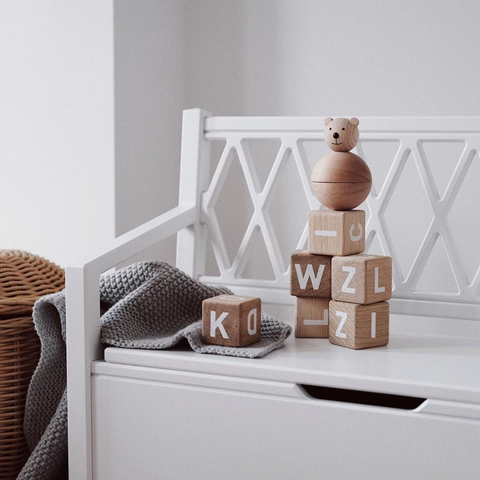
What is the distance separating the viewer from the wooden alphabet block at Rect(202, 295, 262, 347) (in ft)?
3.81

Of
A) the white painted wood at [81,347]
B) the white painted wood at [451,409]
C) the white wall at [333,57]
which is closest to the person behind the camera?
the white painted wood at [451,409]

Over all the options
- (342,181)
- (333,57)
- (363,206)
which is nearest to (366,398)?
(342,181)

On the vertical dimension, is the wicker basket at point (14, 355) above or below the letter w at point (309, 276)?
below

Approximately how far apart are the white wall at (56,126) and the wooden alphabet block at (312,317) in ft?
2.50

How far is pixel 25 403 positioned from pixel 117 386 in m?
0.25

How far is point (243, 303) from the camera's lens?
117cm

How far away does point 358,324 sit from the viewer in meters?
1.19

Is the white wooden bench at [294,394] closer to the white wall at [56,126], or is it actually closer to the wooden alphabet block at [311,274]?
the wooden alphabet block at [311,274]

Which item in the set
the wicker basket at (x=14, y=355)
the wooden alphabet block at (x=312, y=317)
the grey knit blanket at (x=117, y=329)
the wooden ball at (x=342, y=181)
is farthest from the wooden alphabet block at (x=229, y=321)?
the wicker basket at (x=14, y=355)

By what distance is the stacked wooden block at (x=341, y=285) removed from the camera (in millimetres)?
1188

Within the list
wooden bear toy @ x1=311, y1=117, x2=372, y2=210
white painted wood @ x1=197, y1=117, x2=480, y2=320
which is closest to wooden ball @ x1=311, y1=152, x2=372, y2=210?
wooden bear toy @ x1=311, y1=117, x2=372, y2=210

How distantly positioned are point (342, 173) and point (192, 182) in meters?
0.44

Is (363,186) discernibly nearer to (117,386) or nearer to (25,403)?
(117,386)

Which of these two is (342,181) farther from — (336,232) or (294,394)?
(294,394)
